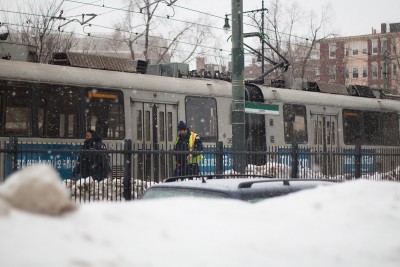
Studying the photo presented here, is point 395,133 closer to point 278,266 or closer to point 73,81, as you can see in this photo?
point 73,81

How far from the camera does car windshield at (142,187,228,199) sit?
5.56 meters

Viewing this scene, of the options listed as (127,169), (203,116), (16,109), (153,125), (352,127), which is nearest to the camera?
(127,169)

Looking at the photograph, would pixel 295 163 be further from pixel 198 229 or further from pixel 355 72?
pixel 355 72

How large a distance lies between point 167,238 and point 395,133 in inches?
1033

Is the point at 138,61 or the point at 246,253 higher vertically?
the point at 138,61

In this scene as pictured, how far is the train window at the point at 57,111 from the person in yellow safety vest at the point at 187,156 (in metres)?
3.24

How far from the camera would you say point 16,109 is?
1495cm

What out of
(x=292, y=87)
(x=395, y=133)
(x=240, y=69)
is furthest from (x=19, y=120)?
(x=395, y=133)

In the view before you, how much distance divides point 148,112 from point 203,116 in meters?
2.13

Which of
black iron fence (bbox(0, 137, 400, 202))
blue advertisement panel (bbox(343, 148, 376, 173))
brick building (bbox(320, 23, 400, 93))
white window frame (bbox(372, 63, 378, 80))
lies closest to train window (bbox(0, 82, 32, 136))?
black iron fence (bbox(0, 137, 400, 202))

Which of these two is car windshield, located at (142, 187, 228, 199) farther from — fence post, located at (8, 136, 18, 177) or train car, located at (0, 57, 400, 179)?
train car, located at (0, 57, 400, 179)

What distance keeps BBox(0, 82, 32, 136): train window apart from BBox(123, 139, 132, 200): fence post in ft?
17.3

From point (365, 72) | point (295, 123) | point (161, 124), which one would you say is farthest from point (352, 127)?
point (365, 72)

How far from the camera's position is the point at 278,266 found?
268 cm
